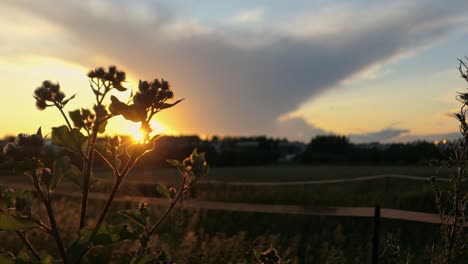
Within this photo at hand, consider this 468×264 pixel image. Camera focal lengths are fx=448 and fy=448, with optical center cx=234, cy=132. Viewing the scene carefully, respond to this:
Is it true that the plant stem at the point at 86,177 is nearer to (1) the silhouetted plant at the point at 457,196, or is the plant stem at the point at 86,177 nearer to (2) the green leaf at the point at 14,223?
(2) the green leaf at the point at 14,223

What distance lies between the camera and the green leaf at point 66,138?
190cm

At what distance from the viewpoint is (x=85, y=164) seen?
2.04 meters

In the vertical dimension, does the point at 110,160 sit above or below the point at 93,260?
above

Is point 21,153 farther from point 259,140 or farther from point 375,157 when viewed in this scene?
point 259,140

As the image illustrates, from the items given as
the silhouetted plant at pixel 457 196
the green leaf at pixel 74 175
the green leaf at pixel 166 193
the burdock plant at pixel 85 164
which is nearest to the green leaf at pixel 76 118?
the burdock plant at pixel 85 164

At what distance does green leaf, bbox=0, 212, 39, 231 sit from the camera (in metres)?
1.68

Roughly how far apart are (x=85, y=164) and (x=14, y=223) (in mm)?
422

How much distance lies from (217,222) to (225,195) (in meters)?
4.97

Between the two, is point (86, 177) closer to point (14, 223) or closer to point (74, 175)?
point (74, 175)

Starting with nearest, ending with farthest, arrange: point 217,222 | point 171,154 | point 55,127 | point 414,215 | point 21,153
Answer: point 21,153 < point 55,127 < point 414,215 < point 217,222 < point 171,154

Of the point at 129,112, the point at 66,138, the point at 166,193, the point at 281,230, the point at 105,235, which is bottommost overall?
the point at 281,230

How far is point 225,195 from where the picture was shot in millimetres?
16266

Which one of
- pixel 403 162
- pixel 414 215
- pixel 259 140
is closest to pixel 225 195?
pixel 414 215

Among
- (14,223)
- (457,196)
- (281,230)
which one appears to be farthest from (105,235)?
(281,230)
